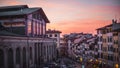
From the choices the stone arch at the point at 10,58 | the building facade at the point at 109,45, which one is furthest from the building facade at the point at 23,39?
the building facade at the point at 109,45

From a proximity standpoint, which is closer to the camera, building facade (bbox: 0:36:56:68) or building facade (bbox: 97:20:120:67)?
building facade (bbox: 0:36:56:68)

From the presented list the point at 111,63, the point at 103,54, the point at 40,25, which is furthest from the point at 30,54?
the point at 103,54

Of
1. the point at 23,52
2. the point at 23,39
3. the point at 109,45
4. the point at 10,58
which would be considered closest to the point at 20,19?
the point at 23,39

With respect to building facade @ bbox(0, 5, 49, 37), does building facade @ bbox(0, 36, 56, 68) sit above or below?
below

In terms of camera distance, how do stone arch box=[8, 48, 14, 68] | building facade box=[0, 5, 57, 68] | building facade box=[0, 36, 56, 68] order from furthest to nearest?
1. stone arch box=[8, 48, 14, 68]
2. building facade box=[0, 5, 57, 68]
3. building facade box=[0, 36, 56, 68]

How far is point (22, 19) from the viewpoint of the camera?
14.8 metres

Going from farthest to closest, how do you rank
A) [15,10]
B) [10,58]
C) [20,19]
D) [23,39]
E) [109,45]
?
[109,45] < [15,10] < [20,19] < [23,39] < [10,58]

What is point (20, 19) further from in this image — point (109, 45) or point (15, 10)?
point (109, 45)

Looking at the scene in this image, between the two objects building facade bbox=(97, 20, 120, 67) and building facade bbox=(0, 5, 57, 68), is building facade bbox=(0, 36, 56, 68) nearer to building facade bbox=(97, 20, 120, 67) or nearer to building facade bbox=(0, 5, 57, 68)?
building facade bbox=(0, 5, 57, 68)

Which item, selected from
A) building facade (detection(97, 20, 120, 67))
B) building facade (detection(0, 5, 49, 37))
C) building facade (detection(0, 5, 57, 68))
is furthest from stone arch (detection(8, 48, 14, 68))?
building facade (detection(97, 20, 120, 67))

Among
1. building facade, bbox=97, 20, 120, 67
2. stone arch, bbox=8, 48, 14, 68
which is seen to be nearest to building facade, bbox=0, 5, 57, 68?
stone arch, bbox=8, 48, 14, 68

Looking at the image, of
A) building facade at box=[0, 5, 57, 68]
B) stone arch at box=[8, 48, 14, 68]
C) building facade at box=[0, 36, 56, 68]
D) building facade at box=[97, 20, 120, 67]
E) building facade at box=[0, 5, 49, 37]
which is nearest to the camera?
building facade at box=[0, 36, 56, 68]

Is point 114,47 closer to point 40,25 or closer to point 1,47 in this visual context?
point 40,25

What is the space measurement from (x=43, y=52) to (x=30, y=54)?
2683mm
